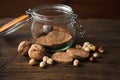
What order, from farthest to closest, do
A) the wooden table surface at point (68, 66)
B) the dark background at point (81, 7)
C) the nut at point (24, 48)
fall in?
1. the dark background at point (81, 7)
2. the nut at point (24, 48)
3. the wooden table surface at point (68, 66)

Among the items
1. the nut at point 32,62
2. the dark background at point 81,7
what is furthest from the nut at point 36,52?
the dark background at point 81,7

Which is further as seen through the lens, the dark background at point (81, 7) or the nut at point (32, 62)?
the dark background at point (81, 7)

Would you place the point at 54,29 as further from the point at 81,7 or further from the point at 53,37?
the point at 81,7

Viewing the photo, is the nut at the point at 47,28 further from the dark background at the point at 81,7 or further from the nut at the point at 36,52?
the dark background at the point at 81,7

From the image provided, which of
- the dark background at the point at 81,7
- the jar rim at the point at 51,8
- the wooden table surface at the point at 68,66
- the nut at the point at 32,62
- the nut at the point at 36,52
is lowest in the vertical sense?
the dark background at the point at 81,7

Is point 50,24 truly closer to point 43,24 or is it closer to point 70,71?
point 43,24

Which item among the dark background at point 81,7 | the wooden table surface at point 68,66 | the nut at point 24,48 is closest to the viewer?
the wooden table surface at point 68,66

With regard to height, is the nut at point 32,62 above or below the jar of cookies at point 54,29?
below

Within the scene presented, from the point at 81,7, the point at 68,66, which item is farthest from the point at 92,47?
the point at 81,7

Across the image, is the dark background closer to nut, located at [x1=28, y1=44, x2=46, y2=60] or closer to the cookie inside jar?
the cookie inside jar
